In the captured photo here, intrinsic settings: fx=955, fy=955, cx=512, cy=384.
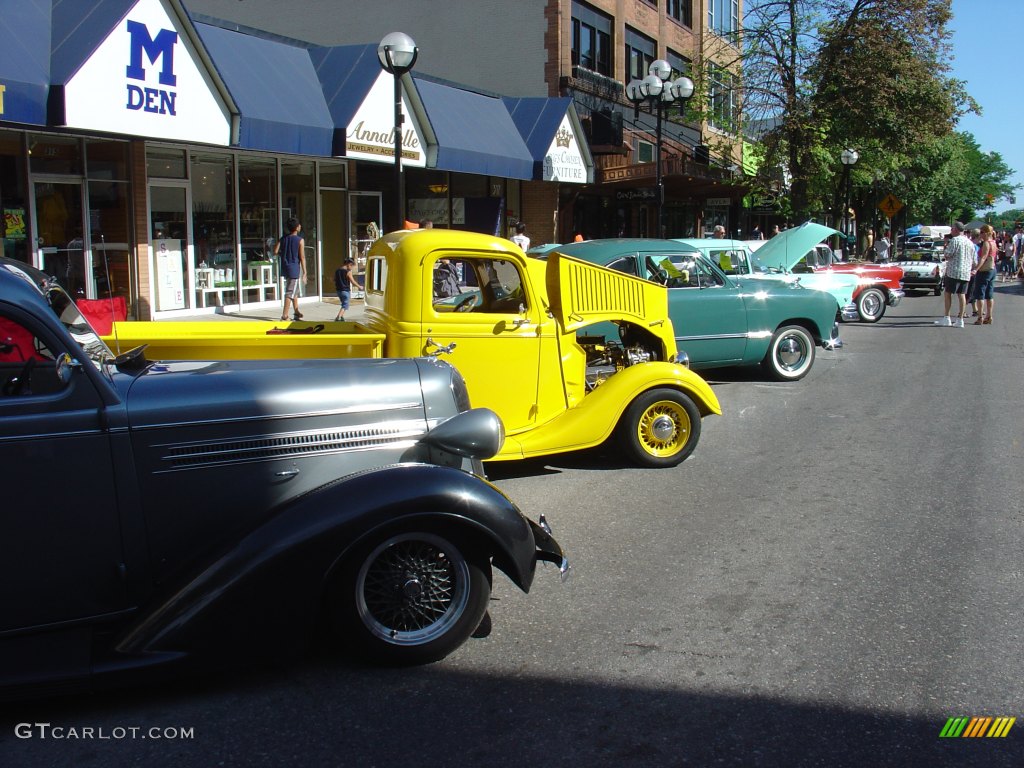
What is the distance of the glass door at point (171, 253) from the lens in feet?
52.1

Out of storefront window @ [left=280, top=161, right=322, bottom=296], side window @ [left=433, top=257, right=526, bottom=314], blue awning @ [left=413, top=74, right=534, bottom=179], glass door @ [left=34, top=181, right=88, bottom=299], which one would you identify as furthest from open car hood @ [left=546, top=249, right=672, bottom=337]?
storefront window @ [left=280, top=161, right=322, bottom=296]

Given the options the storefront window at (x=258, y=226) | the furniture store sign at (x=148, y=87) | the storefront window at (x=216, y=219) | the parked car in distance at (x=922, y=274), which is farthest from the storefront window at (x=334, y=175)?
the parked car in distance at (x=922, y=274)

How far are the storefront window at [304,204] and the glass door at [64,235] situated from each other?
15.9 ft

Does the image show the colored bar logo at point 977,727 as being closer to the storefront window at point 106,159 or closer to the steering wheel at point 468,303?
the steering wheel at point 468,303

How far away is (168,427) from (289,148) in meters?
12.6

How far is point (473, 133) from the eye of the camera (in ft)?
67.6

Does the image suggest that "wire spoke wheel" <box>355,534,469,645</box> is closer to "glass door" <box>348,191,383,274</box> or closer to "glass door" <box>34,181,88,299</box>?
"glass door" <box>34,181,88,299</box>

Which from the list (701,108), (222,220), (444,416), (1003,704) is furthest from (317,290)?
(1003,704)

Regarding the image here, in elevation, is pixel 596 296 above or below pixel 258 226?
below

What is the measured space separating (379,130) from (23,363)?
14619 mm

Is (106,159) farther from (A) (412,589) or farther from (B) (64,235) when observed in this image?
(A) (412,589)

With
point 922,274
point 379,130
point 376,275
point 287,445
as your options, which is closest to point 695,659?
point 287,445

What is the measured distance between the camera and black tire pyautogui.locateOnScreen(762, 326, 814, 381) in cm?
1197

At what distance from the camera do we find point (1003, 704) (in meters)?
3.82
